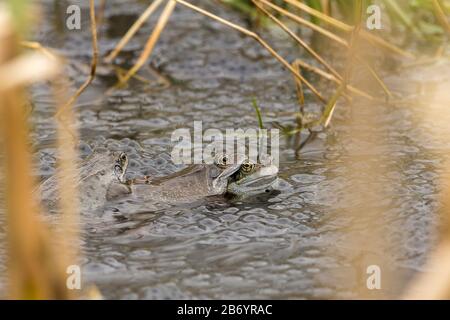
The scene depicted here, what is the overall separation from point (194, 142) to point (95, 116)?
0.79m

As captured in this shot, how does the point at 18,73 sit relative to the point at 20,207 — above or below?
above

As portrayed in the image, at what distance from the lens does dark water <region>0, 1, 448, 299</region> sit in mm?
3424

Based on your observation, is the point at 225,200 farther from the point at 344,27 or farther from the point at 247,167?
the point at 344,27

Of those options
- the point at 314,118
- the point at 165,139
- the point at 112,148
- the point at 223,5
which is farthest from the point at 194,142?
the point at 223,5

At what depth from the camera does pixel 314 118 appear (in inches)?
203

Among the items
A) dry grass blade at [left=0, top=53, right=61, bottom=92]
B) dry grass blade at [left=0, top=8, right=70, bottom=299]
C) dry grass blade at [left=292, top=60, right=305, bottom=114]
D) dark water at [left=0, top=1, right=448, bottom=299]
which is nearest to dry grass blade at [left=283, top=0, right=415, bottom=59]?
dry grass blade at [left=292, top=60, right=305, bottom=114]

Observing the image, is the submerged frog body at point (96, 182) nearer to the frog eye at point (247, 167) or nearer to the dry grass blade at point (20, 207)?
the frog eye at point (247, 167)

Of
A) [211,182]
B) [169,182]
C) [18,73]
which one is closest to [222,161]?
[211,182]

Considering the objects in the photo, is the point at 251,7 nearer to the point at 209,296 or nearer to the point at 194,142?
the point at 194,142

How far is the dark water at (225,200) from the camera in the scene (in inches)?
135

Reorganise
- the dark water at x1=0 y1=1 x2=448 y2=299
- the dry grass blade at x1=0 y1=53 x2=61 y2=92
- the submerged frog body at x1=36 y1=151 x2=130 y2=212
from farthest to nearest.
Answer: the submerged frog body at x1=36 y1=151 x2=130 y2=212 → the dark water at x1=0 y1=1 x2=448 y2=299 → the dry grass blade at x1=0 y1=53 x2=61 y2=92

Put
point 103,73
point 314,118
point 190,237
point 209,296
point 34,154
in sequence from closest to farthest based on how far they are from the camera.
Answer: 1. point 209,296
2. point 190,237
3. point 34,154
4. point 314,118
5. point 103,73

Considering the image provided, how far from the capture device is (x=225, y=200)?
4.12 m

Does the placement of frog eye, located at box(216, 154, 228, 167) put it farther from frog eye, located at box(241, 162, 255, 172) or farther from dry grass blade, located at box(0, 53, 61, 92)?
dry grass blade, located at box(0, 53, 61, 92)
